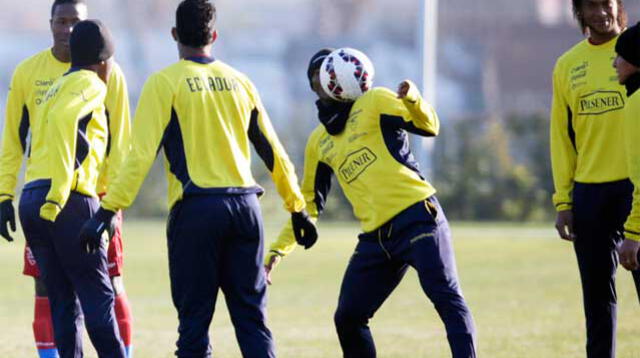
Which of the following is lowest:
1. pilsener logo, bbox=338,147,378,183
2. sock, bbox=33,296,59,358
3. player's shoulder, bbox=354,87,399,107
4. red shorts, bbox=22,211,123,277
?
sock, bbox=33,296,59,358

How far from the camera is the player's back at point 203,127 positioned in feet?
23.0

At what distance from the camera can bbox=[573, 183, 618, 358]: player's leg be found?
7754mm

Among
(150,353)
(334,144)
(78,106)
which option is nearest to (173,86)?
(78,106)

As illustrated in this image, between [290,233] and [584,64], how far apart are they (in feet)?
6.57

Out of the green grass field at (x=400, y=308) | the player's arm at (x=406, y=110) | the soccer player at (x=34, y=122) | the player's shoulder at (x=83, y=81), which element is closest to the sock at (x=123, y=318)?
the soccer player at (x=34, y=122)

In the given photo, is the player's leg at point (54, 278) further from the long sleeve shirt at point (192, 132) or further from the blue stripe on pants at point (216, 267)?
the blue stripe on pants at point (216, 267)

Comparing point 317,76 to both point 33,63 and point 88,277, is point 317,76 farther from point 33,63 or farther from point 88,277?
point 33,63

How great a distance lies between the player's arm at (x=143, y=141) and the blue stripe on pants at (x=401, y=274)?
60.8 inches

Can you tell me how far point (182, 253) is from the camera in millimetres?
7031

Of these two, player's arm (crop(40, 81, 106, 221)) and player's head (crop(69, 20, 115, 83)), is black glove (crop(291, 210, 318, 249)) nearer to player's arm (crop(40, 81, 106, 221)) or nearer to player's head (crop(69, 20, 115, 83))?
player's arm (crop(40, 81, 106, 221))

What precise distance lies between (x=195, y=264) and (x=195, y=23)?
126 cm

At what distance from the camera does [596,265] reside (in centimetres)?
782

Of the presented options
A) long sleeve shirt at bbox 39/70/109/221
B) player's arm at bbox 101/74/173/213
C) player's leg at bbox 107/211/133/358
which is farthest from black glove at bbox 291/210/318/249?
player's leg at bbox 107/211/133/358

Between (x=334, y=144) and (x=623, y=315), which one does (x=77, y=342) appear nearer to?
(x=334, y=144)
